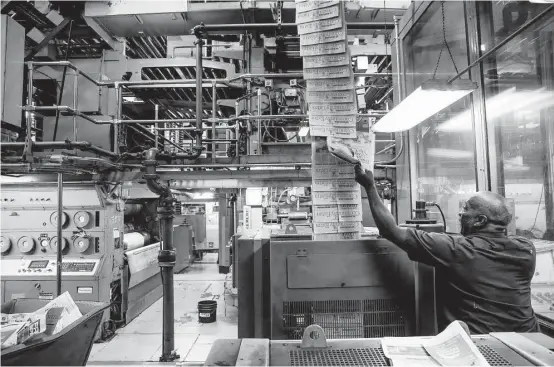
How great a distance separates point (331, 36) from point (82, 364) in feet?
11.7

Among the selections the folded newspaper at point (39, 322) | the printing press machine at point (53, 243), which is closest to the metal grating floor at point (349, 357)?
the folded newspaper at point (39, 322)

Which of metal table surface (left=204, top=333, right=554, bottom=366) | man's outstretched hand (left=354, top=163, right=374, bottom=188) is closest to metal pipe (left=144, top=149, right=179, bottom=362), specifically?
man's outstretched hand (left=354, top=163, right=374, bottom=188)

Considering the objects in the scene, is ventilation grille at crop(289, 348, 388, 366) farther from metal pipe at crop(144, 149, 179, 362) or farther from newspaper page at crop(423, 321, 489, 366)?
metal pipe at crop(144, 149, 179, 362)

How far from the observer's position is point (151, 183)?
4.27m

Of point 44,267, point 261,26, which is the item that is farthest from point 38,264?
point 261,26

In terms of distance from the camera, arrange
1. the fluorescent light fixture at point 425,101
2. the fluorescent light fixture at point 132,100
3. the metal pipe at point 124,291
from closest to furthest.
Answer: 1. the fluorescent light fixture at point 425,101
2. the metal pipe at point 124,291
3. the fluorescent light fixture at point 132,100

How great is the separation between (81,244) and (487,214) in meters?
5.79

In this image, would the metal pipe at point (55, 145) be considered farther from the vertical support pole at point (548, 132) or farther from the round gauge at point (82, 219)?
the vertical support pole at point (548, 132)

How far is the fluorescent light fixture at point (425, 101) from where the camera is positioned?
7.92ft

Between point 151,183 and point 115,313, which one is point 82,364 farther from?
point 115,313

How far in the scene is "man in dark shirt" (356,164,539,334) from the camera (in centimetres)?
199

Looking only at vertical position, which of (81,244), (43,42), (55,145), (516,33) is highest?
(43,42)

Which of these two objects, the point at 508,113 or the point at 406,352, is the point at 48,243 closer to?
the point at 406,352

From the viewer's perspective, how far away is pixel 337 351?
4.31 ft
